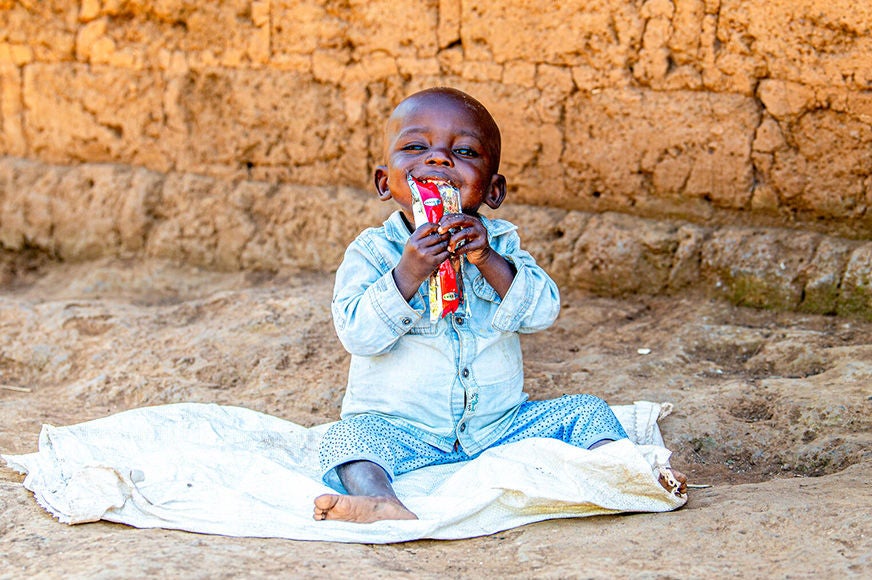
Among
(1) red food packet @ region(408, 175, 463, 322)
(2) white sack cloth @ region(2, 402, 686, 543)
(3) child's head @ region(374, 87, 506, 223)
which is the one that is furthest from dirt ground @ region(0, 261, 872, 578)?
(3) child's head @ region(374, 87, 506, 223)

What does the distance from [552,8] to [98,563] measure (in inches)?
98.8

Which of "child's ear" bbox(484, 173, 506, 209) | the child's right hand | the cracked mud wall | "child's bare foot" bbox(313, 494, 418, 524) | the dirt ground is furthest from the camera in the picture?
the cracked mud wall

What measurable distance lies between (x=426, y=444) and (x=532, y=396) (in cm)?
63

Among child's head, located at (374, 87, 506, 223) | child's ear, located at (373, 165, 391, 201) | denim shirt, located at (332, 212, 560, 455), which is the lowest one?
denim shirt, located at (332, 212, 560, 455)

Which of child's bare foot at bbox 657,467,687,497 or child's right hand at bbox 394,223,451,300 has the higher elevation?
child's right hand at bbox 394,223,451,300

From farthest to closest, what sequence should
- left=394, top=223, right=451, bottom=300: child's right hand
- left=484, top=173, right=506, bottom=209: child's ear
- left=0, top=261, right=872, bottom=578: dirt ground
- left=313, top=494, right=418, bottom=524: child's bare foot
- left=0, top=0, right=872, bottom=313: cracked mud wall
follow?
left=0, top=0, right=872, bottom=313: cracked mud wall
left=484, top=173, right=506, bottom=209: child's ear
left=394, top=223, right=451, bottom=300: child's right hand
left=313, top=494, right=418, bottom=524: child's bare foot
left=0, top=261, right=872, bottom=578: dirt ground

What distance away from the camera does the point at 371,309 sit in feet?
8.97

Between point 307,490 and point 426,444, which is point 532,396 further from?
point 307,490

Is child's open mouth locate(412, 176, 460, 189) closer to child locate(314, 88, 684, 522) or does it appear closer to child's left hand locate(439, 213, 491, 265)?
child locate(314, 88, 684, 522)

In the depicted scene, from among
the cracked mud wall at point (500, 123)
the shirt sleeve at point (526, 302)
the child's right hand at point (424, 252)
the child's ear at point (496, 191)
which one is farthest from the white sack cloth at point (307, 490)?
the cracked mud wall at point (500, 123)

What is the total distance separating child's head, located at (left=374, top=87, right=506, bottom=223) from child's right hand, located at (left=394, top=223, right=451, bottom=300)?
0.22 m

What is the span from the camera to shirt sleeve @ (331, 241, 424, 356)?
8.90ft

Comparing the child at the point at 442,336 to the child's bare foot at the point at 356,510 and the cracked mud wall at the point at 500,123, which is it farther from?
the cracked mud wall at the point at 500,123

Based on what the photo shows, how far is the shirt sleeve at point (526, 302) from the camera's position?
2836 millimetres
